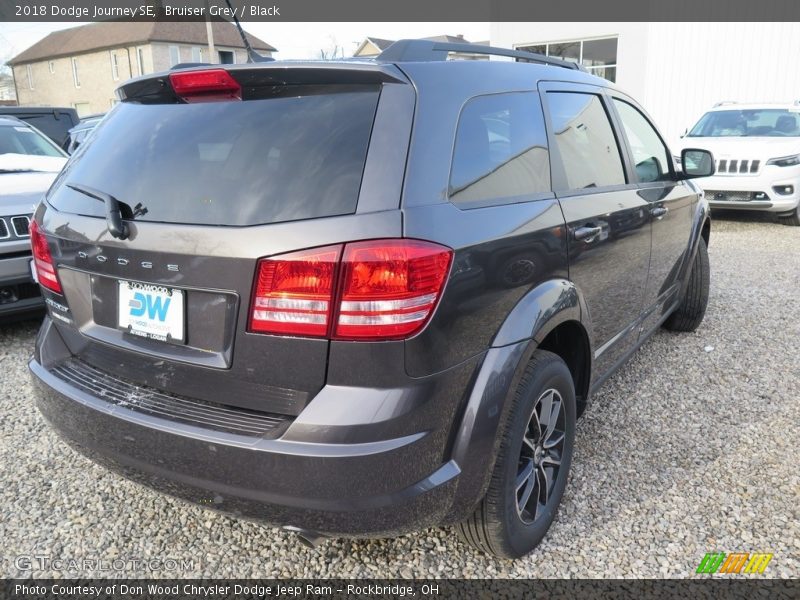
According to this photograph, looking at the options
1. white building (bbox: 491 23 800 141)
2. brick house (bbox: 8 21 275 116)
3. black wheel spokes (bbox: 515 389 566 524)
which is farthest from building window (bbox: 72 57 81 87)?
black wheel spokes (bbox: 515 389 566 524)

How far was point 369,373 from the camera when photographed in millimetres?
1670

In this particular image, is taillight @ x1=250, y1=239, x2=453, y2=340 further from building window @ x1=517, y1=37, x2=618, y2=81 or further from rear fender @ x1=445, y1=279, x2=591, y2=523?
building window @ x1=517, y1=37, x2=618, y2=81

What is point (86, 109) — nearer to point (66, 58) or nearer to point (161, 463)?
point (66, 58)

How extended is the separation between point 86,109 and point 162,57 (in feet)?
32.7

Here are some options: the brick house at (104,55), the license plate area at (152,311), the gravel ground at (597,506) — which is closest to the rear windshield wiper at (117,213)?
the license plate area at (152,311)

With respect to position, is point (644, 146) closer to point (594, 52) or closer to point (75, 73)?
point (594, 52)

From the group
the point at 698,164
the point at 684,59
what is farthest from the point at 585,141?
the point at 684,59

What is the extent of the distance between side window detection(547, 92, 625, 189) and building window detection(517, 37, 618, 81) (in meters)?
15.8

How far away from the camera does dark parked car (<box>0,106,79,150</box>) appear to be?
11.3 meters

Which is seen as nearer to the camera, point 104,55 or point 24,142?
point 24,142

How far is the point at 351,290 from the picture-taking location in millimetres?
1654

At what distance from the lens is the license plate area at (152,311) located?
1.86 meters

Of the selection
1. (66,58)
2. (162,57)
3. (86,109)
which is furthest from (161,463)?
(66,58)

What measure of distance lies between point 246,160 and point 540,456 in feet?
4.95
